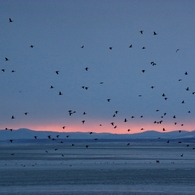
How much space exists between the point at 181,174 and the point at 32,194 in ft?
63.1

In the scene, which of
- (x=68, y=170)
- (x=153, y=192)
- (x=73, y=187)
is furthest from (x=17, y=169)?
(x=153, y=192)

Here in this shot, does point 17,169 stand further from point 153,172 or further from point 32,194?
point 32,194

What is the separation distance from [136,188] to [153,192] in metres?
2.61

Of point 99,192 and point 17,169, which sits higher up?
point 17,169

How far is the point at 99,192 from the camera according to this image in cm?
4216

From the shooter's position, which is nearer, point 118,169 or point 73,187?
point 73,187

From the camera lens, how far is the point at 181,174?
2188 inches

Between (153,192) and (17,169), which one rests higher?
(17,169)

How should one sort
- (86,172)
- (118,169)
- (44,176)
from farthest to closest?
1. (118,169)
2. (86,172)
3. (44,176)

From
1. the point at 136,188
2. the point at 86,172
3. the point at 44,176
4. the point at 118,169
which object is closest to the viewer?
the point at 136,188

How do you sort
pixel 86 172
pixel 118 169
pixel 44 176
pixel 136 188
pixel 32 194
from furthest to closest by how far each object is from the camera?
pixel 118 169 < pixel 86 172 < pixel 44 176 < pixel 136 188 < pixel 32 194

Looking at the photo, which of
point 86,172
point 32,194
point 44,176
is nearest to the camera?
point 32,194

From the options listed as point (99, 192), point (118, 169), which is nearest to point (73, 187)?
point (99, 192)

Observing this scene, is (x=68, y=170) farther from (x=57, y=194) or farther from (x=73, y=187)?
(x=57, y=194)
